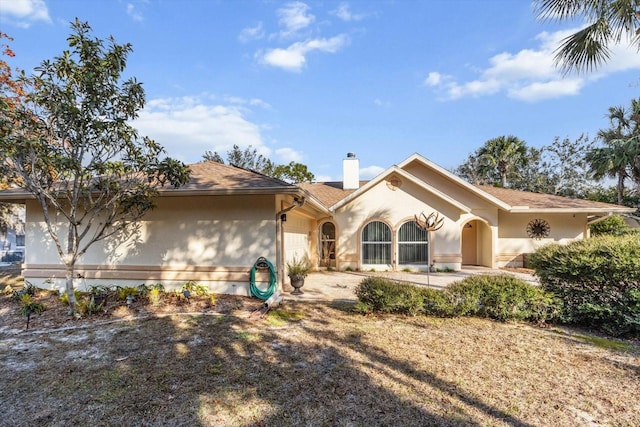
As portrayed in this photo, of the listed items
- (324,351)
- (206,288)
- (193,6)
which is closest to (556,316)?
(324,351)

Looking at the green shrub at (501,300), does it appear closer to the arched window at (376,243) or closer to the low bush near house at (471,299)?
the low bush near house at (471,299)

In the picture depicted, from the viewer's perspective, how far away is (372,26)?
11016 millimetres

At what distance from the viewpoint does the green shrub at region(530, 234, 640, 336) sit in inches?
221

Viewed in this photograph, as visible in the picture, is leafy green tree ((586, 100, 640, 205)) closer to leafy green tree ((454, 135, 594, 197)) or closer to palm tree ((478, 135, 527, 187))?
palm tree ((478, 135, 527, 187))

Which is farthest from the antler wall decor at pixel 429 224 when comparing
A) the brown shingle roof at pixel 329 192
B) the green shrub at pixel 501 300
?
the brown shingle roof at pixel 329 192

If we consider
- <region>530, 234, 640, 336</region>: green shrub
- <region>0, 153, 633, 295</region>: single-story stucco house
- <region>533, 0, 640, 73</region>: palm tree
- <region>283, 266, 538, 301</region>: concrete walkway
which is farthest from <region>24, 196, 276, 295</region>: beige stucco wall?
<region>533, 0, 640, 73</region>: palm tree

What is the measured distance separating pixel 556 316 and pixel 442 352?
3.04 meters

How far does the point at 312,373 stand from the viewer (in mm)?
4156

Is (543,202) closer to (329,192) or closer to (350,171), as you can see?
(350,171)

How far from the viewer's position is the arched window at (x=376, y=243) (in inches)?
553

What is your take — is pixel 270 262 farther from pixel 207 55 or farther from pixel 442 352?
pixel 207 55

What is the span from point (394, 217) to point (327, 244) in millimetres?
3290

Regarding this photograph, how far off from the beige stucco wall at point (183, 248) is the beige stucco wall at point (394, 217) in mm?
6657

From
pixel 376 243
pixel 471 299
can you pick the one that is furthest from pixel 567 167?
pixel 471 299
